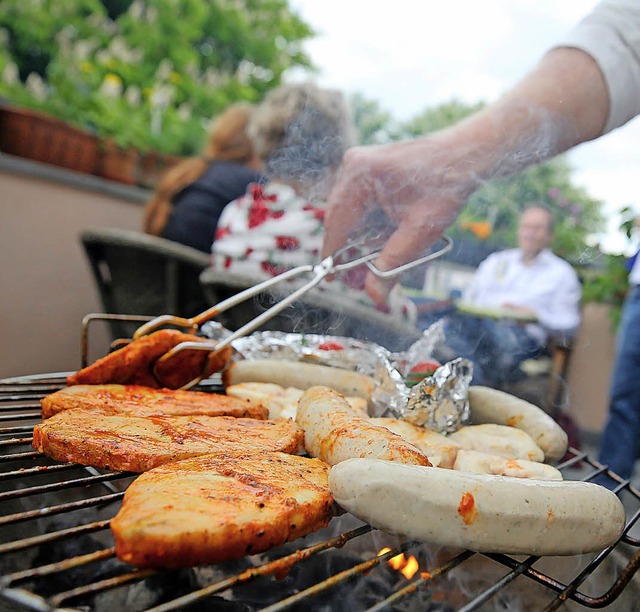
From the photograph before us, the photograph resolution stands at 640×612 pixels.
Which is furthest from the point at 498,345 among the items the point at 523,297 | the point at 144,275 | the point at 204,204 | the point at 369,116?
the point at 144,275

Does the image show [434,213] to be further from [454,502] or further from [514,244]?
[514,244]

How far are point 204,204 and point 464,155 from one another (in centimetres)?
220

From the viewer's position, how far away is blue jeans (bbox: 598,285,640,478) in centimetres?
394

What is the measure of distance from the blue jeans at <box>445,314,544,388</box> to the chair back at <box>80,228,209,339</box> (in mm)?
1973

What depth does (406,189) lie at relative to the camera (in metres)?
2.20

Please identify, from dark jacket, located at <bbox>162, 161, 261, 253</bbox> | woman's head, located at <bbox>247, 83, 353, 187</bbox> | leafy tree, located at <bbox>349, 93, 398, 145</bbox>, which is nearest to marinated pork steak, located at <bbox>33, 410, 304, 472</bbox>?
woman's head, located at <bbox>247, 83, 353, 187</bbox>

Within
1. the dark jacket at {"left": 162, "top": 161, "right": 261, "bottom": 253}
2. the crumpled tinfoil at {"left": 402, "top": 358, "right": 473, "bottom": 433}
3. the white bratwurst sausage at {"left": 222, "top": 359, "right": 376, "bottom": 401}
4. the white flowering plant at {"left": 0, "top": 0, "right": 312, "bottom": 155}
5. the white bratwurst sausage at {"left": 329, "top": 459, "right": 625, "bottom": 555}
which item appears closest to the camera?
the white bratwurst sausage at {"left": 329, "top": 459, "right": 625, "bottom": 555}

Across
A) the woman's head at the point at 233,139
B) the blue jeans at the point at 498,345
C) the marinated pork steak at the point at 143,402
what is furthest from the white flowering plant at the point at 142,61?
the marinated pork steak at the point at 143,402

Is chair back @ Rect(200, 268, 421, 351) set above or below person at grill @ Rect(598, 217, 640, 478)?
above

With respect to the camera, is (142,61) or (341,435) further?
(142,61)

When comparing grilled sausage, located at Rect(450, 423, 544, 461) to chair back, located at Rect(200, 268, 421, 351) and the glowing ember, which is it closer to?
the glowing ember

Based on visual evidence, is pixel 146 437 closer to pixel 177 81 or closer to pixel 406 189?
pixel 406 189

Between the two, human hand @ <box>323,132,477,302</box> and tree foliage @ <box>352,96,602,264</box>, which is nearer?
human hand @ <box>323,132,477,302</box>

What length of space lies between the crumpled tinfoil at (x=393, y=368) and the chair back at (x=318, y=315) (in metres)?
0.25
